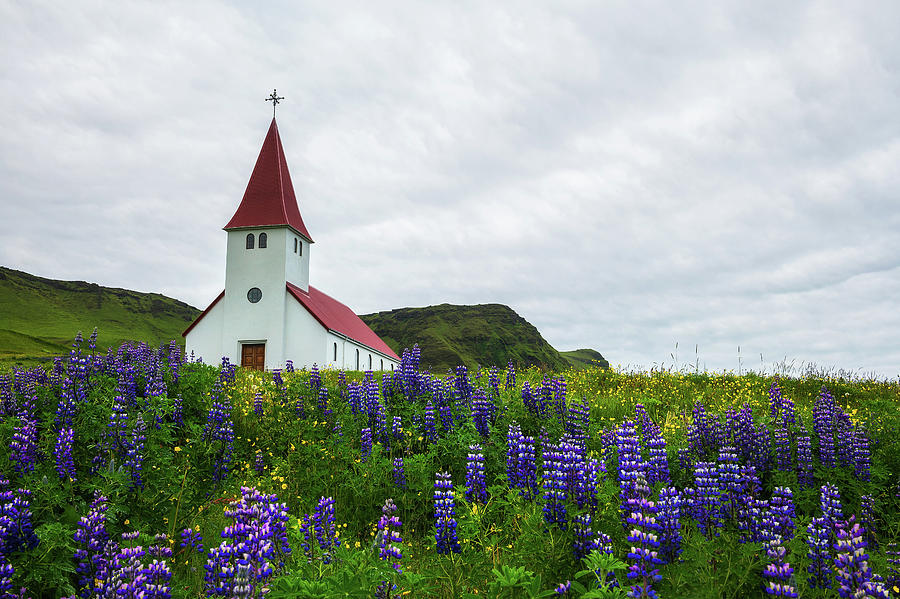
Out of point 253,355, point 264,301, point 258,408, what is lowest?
point 258,408

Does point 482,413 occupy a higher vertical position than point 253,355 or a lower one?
lower

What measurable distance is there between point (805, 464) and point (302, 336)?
1472 inches

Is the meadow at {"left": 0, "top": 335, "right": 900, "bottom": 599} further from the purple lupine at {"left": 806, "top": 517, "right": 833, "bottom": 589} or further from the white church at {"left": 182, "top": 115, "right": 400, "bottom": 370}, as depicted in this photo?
the white church at {"left": 182, "top": 115, "right": 400, "bottom": 370}

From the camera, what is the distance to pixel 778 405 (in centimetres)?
808

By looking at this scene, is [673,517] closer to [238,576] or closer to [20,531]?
[238,576]

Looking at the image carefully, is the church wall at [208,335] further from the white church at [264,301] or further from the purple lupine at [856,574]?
the purple lupine at [856,574]

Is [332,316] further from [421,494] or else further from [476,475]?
[476,475]

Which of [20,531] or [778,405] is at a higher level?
[778,405]

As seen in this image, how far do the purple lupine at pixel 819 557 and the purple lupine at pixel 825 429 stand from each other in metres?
3.38

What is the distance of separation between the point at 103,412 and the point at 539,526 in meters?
4.49

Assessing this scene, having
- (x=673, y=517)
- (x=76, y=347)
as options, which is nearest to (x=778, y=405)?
(x=673, y=517)

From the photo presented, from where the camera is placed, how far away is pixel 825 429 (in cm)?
702

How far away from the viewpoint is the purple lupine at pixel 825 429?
6.57m

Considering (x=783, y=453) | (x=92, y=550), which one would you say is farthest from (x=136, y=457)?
(x=783, y=453)
